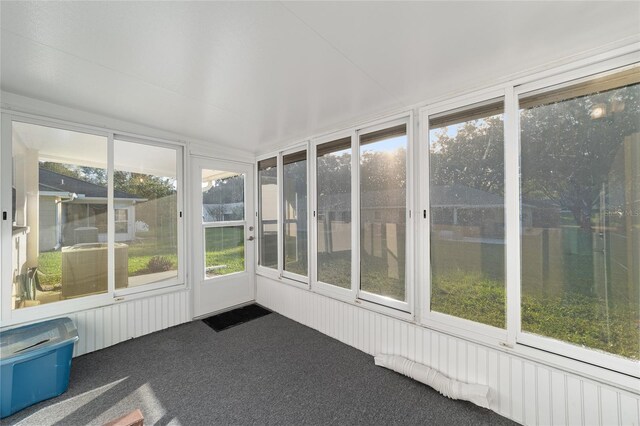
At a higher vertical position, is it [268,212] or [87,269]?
[268,212]

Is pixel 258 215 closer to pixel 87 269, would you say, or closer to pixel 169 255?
pixel 169 255

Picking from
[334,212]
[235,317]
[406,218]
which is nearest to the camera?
[406,218]

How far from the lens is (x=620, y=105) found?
1.49 meters

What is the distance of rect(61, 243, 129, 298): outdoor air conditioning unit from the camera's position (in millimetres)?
2468

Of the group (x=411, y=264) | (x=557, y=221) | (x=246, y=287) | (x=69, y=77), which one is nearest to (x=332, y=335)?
(x=411, y=264)

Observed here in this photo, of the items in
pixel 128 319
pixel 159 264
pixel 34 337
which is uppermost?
pixel 159 264

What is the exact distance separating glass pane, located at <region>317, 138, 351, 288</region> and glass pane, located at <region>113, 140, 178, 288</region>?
73.8 inches

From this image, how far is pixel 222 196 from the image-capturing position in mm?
3705

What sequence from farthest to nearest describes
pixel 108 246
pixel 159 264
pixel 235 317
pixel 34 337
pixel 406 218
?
pixel 235 317 → pixel 159 264 → pixel 108 246 → pixel 406 218 → pixel 34 337

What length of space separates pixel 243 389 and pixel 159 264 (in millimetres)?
1901

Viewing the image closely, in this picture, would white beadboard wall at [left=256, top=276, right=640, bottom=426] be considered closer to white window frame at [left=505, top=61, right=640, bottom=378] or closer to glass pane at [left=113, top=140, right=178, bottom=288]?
white window frame at [left=505, top=61, right=640, bottom=378]

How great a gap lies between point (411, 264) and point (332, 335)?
1.29m

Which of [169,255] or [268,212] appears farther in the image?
[268,212]

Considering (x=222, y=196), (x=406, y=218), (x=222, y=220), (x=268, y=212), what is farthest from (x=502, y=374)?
(x=222, y=196)
